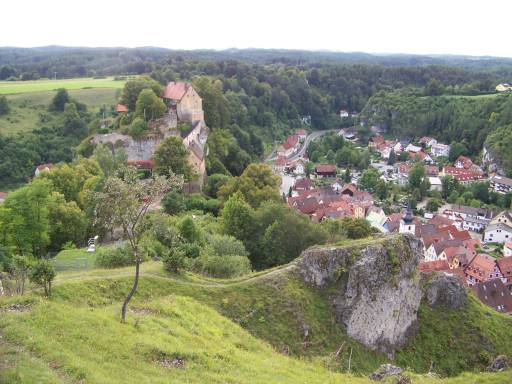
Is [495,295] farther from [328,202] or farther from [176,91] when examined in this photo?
[176,91]

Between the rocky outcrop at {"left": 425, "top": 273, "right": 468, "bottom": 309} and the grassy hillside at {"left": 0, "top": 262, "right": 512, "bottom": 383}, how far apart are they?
1.89 ft

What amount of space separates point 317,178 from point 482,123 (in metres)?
61.2

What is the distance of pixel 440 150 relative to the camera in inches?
5477

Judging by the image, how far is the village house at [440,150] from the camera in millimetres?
137875

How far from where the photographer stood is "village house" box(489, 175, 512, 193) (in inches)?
4026

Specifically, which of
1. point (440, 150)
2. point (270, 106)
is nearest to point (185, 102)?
point (270, 106)

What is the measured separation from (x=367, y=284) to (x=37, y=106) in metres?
94.2

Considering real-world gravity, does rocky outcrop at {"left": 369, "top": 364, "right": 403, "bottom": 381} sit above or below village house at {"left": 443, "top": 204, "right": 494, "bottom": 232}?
above

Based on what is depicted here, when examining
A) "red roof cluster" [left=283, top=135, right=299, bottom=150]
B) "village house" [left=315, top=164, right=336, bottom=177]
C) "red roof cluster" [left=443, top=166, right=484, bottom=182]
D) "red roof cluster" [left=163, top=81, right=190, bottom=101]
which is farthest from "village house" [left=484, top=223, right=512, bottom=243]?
"red roof cluster" [left=283, top=135, right=299, bottom=150]

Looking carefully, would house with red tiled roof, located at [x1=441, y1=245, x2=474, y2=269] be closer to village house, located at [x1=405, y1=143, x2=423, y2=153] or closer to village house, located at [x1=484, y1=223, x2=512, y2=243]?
village house, located at [x1=484, y1=223, x2=512, y2=243]

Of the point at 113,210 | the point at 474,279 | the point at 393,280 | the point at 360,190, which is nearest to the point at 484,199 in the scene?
the point at 360,190

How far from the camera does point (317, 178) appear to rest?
10888 cm

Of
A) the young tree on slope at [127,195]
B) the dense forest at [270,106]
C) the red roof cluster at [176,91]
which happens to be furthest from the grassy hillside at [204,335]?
the red roof cluster at [176,91]

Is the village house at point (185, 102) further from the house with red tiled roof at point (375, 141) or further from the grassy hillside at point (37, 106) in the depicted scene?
the house with red tiled roof at point (375, 141)
